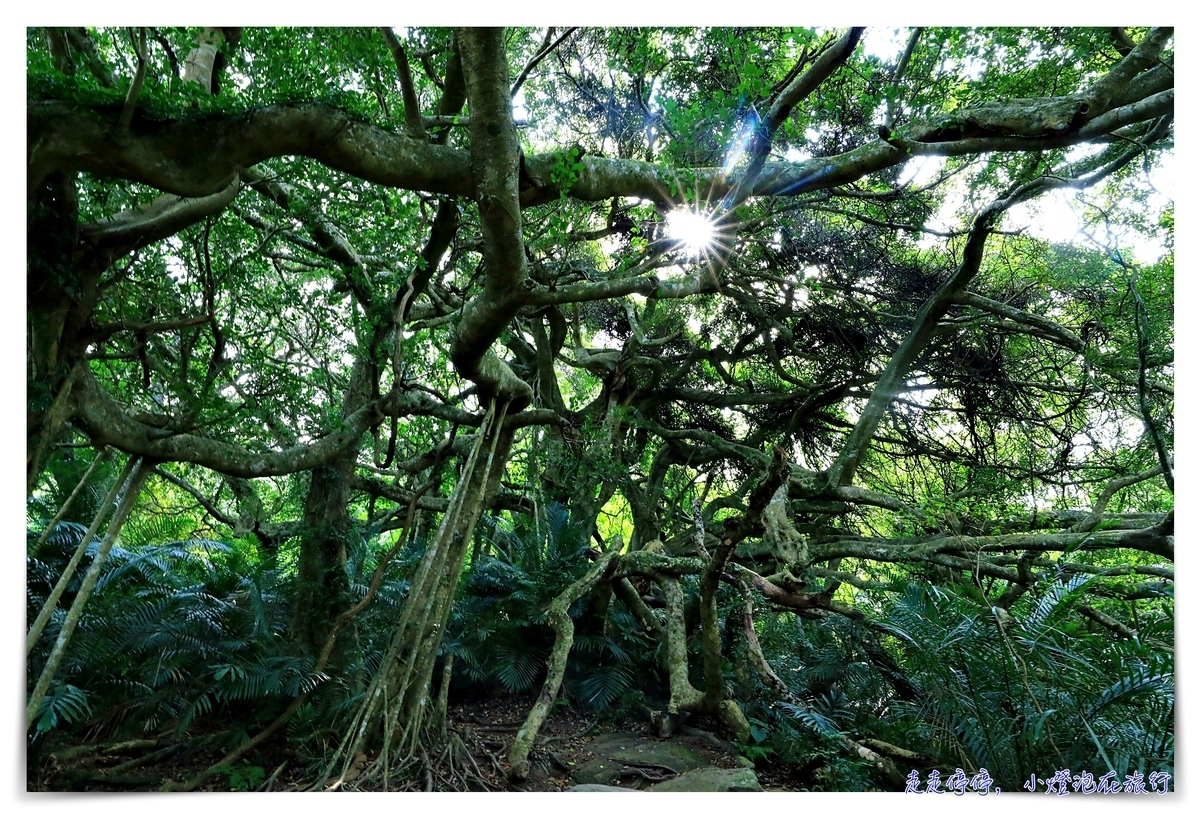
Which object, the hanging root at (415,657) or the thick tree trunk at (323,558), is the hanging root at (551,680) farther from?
the thick tree trunk at (323,558)

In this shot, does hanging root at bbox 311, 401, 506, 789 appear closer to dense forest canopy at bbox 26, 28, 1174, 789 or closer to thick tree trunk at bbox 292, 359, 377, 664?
dense forest canopy at bbox 26, 28, 1174, 789

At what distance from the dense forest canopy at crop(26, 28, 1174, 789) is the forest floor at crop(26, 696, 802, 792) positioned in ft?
0.32

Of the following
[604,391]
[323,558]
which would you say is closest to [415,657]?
[323,558]

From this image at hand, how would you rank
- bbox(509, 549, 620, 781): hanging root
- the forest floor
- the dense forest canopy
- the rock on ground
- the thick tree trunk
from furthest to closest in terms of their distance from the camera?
the thick tree trunk, bbox(509, 549, 620, 781): hanging root, the forest floor, the rock on ground, the dense forest canopy

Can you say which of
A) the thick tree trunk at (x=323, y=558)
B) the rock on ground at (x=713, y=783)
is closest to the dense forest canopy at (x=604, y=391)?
the thick tree trunk at (x=323, y=558)

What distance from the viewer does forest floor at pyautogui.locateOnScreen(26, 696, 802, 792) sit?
11.1 feet

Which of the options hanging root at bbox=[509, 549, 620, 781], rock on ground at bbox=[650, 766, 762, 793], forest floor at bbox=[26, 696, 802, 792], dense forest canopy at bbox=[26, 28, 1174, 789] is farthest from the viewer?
hanging root at bbox=[509, 549, 620, 781]

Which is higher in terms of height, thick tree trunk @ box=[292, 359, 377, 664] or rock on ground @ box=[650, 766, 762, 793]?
thick tree trunk @ box=[292, 359, 377, 664]

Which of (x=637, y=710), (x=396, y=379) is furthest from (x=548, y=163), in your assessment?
(x=637, y=710)

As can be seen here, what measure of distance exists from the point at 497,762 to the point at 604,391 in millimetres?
3552

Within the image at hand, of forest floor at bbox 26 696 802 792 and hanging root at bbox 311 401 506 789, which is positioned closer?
hanging root at bbox 311 401 506 789

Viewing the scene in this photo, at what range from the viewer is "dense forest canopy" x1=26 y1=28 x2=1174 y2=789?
284 cm

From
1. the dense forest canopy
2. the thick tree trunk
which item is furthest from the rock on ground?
the thick tree trunk

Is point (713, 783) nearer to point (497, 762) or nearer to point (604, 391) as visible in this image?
point (497, 762)
